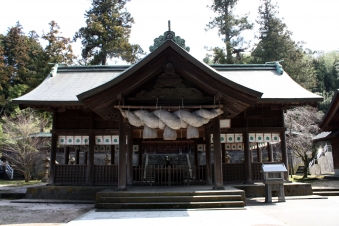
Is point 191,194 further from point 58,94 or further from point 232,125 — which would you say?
point 58,94

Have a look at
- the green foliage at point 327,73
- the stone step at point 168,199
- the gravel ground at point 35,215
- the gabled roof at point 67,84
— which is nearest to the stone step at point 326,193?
the stone step at point 168,199

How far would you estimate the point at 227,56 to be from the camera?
34219 millimetres

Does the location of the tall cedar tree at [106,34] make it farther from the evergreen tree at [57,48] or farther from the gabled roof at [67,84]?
the gabled roof at [67,84]

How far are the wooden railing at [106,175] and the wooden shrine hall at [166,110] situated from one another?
0.04 metres

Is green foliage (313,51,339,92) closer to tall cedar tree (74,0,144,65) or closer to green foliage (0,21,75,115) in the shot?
tall cedar tree (74,0,144,65)

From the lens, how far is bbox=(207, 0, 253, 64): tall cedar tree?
114 ft

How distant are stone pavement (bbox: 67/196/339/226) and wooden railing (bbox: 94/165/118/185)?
483 cm

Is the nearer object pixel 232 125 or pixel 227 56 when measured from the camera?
pixel 232 125

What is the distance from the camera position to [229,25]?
34969 mm

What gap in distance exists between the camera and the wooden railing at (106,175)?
1291cm

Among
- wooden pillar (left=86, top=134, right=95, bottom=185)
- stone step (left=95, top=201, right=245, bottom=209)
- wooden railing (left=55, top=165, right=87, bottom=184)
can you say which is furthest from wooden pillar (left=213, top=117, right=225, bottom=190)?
wooden railing (left=55, top=165, right=87, bottom=184)

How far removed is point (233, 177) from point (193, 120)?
16.5ft

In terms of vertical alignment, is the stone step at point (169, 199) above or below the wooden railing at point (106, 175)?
below

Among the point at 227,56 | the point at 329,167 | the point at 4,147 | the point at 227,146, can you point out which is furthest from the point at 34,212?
the point at 227,56
